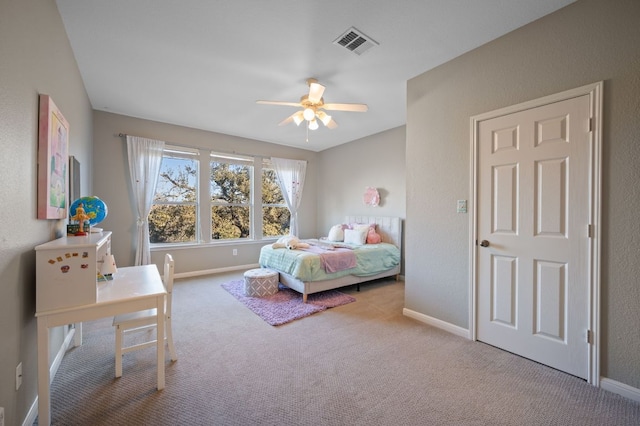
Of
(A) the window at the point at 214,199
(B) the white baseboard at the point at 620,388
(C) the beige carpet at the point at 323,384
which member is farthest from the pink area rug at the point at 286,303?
(B) the white baseboard at the point at 620,388

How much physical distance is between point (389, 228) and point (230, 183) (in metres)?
3.24

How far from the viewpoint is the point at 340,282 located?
12.2 ft

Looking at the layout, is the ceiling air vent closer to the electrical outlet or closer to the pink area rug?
the pink area rug

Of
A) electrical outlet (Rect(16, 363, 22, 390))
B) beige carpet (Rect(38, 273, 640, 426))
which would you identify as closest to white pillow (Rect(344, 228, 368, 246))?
beige carpet (Rect(38, 273, 640, 426))

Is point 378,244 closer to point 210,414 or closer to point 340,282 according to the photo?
point 340,282

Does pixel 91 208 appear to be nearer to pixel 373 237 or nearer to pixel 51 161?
pixel 51 161

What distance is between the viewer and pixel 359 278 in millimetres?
3938

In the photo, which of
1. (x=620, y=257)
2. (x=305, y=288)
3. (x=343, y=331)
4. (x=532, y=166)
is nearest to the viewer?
(x=620, y=257)

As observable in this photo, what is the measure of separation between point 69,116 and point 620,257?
4.52 m

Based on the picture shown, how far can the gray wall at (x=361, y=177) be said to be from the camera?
4660 mm

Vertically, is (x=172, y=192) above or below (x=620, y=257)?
above

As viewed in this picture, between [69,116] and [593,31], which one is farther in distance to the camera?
[69,116]

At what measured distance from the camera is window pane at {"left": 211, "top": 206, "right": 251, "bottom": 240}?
5.03m

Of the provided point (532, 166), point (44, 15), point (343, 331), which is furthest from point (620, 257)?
point (44, 15)
